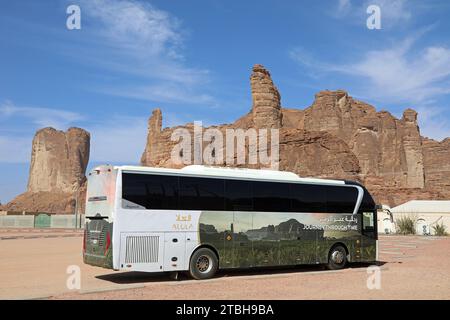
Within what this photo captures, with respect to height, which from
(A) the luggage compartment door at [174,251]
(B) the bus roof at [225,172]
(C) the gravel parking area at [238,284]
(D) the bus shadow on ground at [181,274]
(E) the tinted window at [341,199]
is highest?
(B) the bus roof at [225,172]

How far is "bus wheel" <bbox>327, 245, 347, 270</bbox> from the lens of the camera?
56.5 feet

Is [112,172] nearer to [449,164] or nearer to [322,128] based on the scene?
[322,128]

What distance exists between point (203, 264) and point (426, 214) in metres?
51.4

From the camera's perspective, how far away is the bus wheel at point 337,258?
17.2 m

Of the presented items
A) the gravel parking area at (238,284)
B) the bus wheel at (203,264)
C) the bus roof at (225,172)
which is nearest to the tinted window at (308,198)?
the bus roof at (225,172)

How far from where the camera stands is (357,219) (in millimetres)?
17781

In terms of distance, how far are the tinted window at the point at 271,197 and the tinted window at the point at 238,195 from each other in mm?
225

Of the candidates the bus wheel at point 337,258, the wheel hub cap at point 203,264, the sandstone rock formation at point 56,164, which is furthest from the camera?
the sandstone rock formation at point 56,164

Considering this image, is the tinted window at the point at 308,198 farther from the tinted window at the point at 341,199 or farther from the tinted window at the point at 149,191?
the tinted window at the point at 149,191

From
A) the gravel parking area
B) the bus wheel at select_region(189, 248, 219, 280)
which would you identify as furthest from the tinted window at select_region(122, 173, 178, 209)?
the gravel parking area

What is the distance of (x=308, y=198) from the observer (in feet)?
53.9

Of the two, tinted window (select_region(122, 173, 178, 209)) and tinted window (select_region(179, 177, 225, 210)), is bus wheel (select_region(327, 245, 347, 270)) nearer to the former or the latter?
tinted window (select_region(179, 177, 225, 210))
